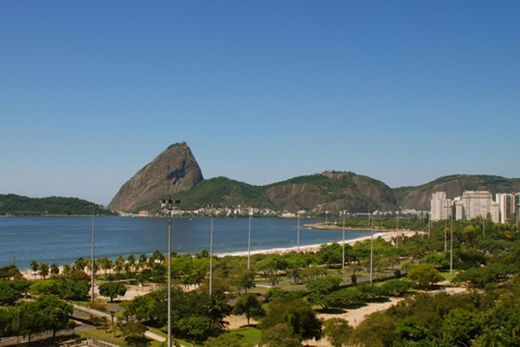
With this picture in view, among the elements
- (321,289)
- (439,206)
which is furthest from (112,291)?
(439,206)

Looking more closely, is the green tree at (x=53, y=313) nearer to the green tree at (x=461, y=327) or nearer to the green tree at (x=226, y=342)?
the green tree at (x=226, y=342)

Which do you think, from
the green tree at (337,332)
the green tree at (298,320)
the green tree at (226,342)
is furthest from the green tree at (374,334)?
the green tree at (226,342)

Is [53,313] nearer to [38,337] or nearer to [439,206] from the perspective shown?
[38,337]

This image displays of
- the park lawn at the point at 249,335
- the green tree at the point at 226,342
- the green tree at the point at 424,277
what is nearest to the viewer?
the green tree at the point at 226,342

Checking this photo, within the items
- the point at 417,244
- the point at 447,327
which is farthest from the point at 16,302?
the point at 417,244

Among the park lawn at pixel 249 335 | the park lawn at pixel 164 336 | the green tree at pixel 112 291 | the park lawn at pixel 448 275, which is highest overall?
the green tree at pixel 112 291

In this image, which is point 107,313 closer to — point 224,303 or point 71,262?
point 224,303

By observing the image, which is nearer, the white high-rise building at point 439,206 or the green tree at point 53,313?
the green tree at point 53,313
